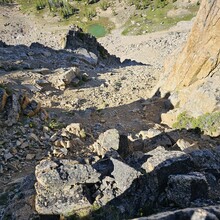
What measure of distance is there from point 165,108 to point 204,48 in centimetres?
554

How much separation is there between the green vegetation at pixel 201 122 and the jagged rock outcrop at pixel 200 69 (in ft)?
1.30

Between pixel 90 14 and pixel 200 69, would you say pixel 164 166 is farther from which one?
pixel 90 14

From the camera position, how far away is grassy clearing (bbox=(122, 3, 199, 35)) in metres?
78.1

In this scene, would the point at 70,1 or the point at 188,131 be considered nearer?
the point at 188,131

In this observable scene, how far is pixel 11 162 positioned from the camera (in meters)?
14.3

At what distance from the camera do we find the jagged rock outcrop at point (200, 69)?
20.0m

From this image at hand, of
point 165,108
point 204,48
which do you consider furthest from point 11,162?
point 204,48

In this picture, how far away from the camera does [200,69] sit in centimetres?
2189

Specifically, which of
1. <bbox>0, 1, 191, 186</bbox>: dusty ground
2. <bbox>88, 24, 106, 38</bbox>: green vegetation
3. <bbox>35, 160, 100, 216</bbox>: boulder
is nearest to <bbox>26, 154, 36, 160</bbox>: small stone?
<bbox>0, 1, 191, 186</bbox>: dusty ground

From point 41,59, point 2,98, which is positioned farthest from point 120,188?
point 41,59

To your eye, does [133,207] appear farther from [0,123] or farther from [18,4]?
[18,4]

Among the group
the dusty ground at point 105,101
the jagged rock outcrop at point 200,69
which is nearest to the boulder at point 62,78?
the dusty ground at point 105,101

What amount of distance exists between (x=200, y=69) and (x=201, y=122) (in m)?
4.81

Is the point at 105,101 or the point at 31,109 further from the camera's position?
the point at 105,101
